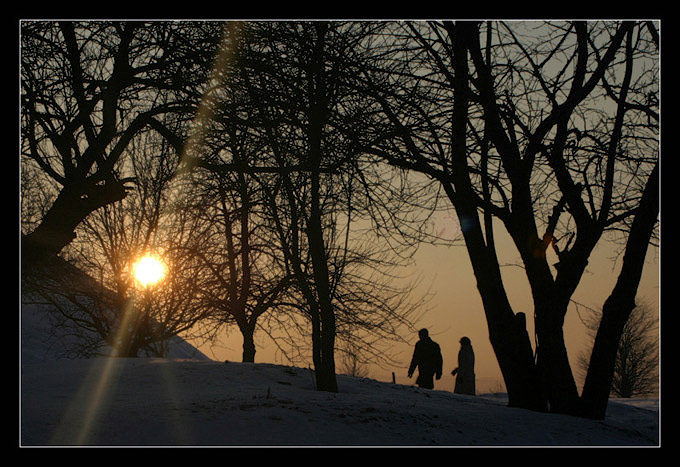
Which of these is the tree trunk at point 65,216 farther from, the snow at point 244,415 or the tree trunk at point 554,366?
the tree trunk at point 554,366

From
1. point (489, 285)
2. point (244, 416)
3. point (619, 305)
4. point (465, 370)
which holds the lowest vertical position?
point (244, 416)

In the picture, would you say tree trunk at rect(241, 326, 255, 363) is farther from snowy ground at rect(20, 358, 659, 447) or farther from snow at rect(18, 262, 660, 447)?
snowy ground at rect(20, 358, 659, 447)

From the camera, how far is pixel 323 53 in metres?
7.92

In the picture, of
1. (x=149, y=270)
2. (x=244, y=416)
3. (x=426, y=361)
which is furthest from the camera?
(x=149, y=270)

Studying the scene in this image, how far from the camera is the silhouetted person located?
1383 cm

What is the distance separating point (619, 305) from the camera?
26.9 ft

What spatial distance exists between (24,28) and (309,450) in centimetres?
708

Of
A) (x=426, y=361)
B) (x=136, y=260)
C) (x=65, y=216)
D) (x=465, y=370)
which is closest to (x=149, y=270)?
(x=136, y=260)

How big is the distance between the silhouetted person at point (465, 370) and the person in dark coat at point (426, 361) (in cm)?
40

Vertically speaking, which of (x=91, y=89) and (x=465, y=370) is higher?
(x=91, y=89)

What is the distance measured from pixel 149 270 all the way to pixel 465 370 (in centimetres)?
917

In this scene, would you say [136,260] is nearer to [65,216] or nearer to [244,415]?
[65,216]
